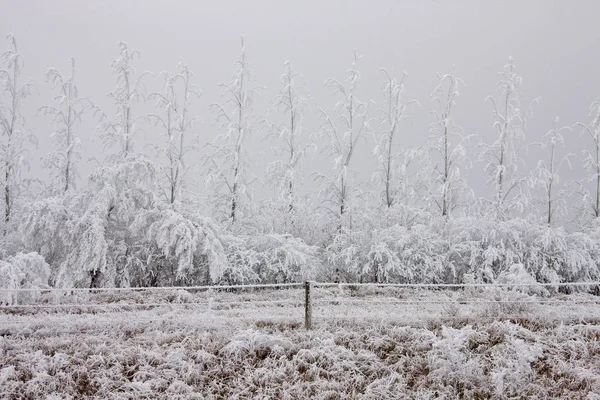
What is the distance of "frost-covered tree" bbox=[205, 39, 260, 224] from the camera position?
17891 mm

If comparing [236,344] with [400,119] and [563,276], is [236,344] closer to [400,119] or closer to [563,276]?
[563,276]

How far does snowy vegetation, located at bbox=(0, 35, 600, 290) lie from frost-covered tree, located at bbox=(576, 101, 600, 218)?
0.06 meters

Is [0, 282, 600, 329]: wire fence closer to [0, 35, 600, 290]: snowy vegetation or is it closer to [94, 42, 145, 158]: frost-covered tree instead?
[0, 35, 600, 290]: snowy vegetation

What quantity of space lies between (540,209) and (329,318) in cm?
1398

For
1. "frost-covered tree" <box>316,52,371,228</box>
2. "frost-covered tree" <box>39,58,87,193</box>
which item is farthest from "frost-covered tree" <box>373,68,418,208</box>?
"frost-covered tree" <box>39,58,87,193</box>

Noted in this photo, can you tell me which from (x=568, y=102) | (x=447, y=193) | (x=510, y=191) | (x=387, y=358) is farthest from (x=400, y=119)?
(x=568, y=102)

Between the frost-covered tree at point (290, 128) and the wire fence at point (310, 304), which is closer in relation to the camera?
the wire fence at point (310, 304)

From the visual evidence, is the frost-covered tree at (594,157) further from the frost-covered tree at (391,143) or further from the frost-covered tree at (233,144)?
the frost-covered tree at (233,144)

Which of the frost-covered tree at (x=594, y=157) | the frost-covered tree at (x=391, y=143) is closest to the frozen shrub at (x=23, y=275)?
the frost-covered tree at (x=391, y=143)

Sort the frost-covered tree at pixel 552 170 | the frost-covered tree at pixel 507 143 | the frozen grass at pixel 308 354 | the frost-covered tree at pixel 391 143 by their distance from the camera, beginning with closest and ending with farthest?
the frozen grass at pixel 308 354 < the frost-covered tree at pixel 507 143 < the frost-covered tree at pixel 552 170 < the frost-covered tree at pixel 391 143

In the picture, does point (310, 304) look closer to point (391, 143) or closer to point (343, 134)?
point (343, 134)

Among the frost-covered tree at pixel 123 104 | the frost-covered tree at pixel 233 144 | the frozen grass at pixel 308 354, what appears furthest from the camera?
the frost-covered tree at pixel 233 144

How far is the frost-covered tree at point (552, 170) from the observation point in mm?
19000

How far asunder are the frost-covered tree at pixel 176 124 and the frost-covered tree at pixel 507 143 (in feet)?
40.1
